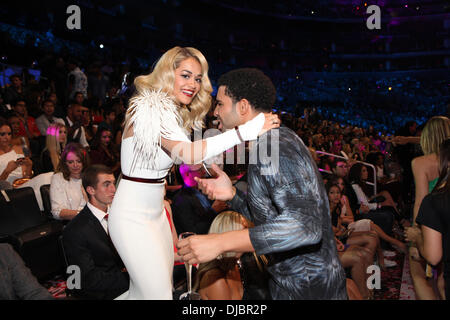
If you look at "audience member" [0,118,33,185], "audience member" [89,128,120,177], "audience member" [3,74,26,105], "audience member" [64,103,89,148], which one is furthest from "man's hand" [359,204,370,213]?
"audience member" [3,74,26,105]

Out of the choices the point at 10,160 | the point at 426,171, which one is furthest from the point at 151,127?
the point at 10,160

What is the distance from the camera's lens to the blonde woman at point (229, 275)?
2.38 meters

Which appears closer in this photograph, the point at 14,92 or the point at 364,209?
the point at 364,209

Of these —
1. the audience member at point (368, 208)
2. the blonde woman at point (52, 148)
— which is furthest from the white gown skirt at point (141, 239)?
the audience member at point (368, 208)

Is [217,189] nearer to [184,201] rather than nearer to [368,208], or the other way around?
[184,201]

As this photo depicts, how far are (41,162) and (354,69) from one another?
882 inches

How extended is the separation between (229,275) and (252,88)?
4.40ft

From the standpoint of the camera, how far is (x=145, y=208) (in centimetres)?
192

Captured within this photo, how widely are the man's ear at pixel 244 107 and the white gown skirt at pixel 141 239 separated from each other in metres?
0.56

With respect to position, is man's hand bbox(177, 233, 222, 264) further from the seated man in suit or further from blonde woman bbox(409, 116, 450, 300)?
blonde woman bbox(409, 116, 450, 300)

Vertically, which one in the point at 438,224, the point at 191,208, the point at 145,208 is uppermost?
the point at 145,208

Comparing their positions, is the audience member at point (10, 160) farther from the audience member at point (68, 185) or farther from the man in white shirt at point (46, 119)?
the man in white shirt at point (46, 119)

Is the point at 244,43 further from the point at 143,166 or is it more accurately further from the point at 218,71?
the point at 143,166

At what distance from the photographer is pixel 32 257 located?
11.5 feet
